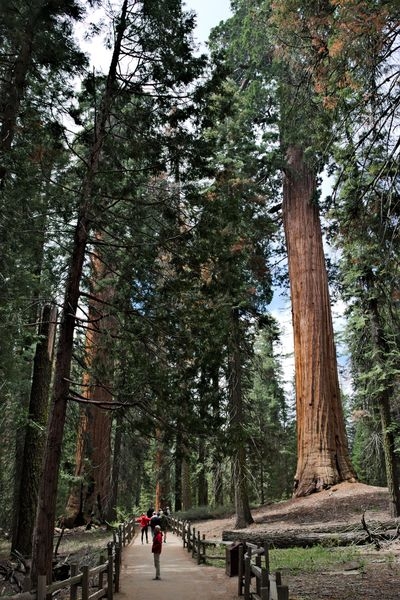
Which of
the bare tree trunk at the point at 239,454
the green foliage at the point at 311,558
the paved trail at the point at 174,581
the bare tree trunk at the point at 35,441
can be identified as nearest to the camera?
the paved trail at the point at 174,581

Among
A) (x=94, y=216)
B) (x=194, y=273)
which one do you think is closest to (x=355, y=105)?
(x=194, y=273)

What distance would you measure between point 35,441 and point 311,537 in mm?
7038

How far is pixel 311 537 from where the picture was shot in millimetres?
12031

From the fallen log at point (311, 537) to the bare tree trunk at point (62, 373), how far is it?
524cm

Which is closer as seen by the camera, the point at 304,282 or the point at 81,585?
the point at 81,585

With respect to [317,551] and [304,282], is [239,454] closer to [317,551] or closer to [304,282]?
[317,551]

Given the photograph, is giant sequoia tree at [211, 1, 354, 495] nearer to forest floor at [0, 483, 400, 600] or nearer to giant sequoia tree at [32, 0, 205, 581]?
forest floor at [0, 483, 400, 600]

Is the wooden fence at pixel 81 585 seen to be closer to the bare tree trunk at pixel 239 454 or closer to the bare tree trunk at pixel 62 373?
the bare tree trunk at pixel 62 373

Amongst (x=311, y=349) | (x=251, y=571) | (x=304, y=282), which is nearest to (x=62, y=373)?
(x=251, y=571)

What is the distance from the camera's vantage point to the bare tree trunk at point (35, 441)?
11.5 meters

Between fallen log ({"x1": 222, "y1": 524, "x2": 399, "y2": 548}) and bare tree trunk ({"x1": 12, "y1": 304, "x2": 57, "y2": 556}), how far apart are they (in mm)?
5001

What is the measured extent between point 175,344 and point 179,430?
1.53 m

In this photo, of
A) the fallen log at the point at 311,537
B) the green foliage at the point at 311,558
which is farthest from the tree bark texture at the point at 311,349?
the green foliage at the point at 311,558

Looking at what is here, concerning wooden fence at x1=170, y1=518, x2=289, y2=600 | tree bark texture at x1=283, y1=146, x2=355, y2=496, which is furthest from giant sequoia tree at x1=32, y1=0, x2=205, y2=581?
tree bark texture at x1=283, y1=146, x2=355, y2=496
